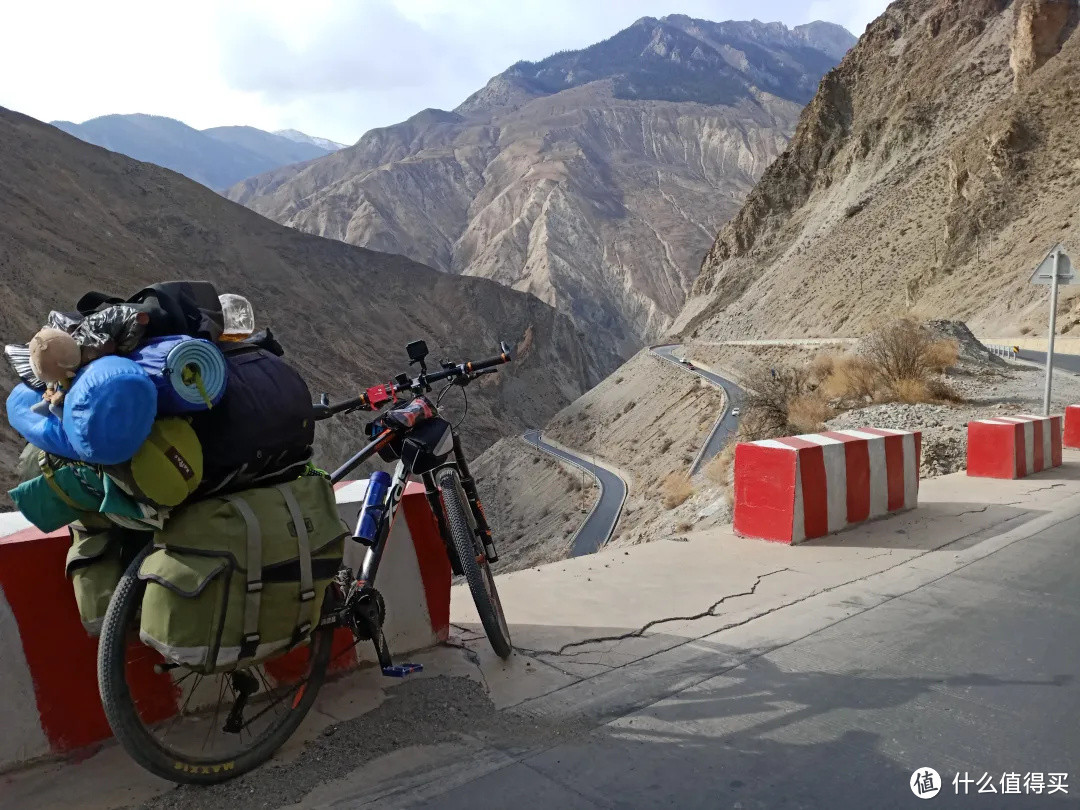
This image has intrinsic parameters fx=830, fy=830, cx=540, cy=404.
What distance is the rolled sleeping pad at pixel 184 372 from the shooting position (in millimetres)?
2641

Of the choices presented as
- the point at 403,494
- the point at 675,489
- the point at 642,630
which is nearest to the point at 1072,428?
the point at 675,489

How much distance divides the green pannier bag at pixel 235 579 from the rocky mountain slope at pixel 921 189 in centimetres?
4006

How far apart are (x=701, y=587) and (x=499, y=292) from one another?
62395 mm

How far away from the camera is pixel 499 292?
6694 centimetres

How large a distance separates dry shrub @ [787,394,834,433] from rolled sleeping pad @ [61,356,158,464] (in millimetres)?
12746

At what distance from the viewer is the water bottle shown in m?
3.58

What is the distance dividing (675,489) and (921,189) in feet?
146

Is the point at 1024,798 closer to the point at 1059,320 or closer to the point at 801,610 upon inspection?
the point at 801,610

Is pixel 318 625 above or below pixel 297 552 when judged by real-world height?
below

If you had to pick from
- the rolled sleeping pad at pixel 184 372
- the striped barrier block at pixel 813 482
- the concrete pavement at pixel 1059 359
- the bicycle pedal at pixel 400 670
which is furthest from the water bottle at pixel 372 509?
the concrete pavement at pixel 1059 359

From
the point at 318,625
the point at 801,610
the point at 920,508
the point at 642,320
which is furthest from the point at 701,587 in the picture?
the point at 642,320

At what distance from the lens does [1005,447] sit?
32.7ft

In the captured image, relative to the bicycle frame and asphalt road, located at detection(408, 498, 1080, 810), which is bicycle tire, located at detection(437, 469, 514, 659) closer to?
the bicycle frame

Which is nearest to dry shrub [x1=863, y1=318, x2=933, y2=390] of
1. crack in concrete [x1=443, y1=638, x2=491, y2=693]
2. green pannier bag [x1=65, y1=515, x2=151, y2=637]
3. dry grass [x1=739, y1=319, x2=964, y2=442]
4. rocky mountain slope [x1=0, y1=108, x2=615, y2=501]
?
dry grass [x1=739, y1=319, x2=964, y2=442]
